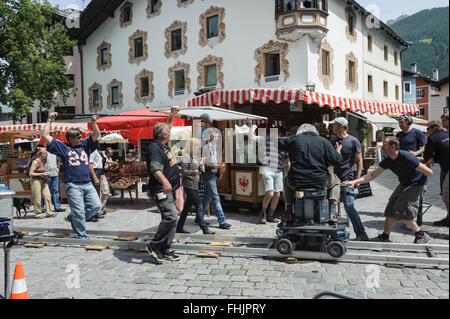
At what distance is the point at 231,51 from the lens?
2073 centimetres

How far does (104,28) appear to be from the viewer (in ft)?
90.4

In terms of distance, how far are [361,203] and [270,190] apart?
365 centimetres

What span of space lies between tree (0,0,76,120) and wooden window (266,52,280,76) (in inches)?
560

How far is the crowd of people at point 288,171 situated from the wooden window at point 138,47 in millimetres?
19256

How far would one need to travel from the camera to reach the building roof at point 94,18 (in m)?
26.0

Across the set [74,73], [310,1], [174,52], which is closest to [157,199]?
[310,1]

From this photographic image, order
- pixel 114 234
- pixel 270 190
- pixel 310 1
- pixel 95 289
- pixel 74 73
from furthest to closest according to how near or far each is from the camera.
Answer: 1. pixel 74 73
2. pixel 310 1
3. pixel 270 190
4. pixel 114 234
5. pixel 95 289

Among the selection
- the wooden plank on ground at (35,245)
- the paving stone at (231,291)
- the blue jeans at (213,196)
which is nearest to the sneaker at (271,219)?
the blue jeans at (213,196)

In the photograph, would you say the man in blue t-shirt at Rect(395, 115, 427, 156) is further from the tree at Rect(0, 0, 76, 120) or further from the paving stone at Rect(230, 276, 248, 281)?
the tree at Rect(0, 0, 76, 120)

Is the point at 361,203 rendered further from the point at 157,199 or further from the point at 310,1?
the point at 310,1

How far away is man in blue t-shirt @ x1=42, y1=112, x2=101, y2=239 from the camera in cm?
645

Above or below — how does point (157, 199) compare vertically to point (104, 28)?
below

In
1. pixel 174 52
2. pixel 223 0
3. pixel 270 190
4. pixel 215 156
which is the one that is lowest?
pixel 270 190

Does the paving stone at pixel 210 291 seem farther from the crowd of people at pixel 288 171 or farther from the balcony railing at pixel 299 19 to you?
the balcony railing at pixel 299 19
